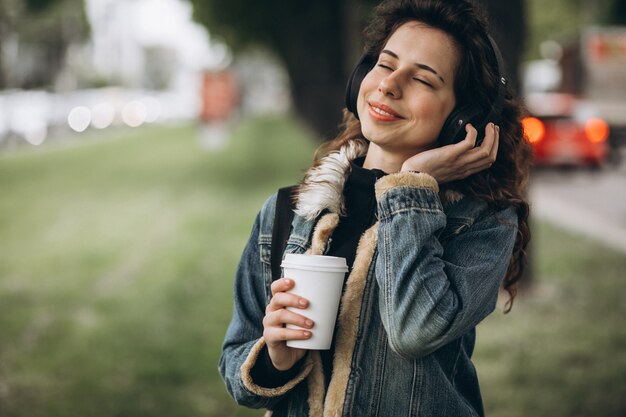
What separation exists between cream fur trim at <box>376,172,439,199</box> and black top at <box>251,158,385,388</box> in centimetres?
8

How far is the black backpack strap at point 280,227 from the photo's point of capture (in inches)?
73.9

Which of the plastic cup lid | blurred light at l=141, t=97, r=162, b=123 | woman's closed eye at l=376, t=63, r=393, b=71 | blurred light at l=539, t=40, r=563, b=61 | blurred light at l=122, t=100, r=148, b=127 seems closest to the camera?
the plastic cup lid

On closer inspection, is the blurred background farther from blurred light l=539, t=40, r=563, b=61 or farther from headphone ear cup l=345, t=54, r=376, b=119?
blurred light l=539, t=40, r=563, b=61

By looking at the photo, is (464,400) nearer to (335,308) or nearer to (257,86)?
(335,308)

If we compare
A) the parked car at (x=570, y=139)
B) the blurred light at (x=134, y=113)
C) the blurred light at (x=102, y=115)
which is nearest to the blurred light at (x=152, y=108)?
the blurred light at (x=134, y=113)

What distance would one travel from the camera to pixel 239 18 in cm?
2242

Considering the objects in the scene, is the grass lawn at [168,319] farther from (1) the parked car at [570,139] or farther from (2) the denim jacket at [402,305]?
(1) the parked car at [570,139]

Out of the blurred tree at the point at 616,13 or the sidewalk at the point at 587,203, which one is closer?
the sidewalk at the point at 587,203

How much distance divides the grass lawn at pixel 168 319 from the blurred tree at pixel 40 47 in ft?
104

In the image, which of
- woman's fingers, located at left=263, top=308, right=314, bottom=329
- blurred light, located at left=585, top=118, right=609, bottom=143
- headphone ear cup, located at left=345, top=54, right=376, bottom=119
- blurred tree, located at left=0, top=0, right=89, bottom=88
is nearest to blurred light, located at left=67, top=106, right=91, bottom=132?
blurred tree, located at left=0, top=0, right=89, bottom=88

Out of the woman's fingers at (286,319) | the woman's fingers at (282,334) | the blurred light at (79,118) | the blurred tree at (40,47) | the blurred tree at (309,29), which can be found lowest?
the blurred light at (79,118)

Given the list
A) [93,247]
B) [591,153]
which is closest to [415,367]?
[93,247]

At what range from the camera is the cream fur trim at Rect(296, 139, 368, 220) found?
5.83 feet

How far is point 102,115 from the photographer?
42.5 m
